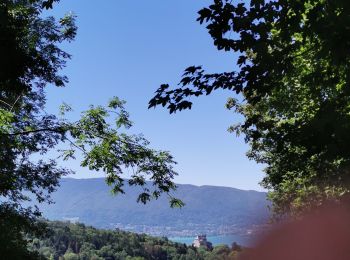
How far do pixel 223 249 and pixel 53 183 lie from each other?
1383 centimetres

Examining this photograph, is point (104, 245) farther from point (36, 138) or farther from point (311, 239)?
point (311, 239)

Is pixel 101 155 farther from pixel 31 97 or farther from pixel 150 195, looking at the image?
pixel 31 97

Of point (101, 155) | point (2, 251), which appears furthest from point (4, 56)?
point (2, 251)

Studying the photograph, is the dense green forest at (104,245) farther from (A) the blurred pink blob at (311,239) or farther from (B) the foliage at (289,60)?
(A) the blurred pink blob at (311,239)

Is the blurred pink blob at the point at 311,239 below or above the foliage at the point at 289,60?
below

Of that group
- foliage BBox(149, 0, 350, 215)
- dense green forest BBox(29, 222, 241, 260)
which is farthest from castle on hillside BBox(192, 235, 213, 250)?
dense green forest BBox(29, 222, 241, 260)

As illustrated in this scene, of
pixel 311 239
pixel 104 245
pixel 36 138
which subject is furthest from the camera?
pixel 104 245

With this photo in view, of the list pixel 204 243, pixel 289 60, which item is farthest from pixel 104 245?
pixel 289 60

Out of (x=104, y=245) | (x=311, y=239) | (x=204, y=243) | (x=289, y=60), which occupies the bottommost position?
(x=104, y=245)

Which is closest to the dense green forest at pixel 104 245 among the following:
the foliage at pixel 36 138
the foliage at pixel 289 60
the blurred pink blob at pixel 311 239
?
the foliage at pixel 36 138

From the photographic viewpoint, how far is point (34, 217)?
15352 mm

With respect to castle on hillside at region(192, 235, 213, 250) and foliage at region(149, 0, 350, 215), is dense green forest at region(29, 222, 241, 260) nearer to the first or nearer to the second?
castle on hillside at region(192, 235, 213, 250)

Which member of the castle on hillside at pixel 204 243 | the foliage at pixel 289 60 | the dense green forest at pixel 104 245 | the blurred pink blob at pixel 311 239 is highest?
the foliage at pixel 289 60

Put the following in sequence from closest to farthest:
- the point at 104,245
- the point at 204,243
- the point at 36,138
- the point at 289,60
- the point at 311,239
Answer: the point at 311,239
the point at 289,60
the point at 204,243
the point at 36,138
the point at 104,245
